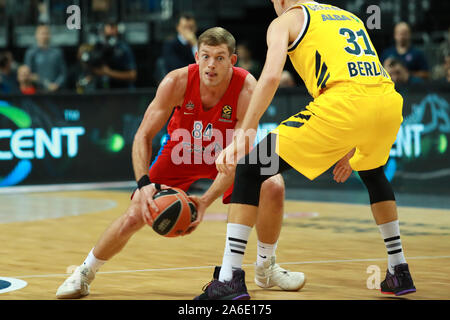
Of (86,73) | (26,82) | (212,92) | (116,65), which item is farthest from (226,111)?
(86,73)

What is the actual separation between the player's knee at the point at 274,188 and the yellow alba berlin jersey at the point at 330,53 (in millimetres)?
750

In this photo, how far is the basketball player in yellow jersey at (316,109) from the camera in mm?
5273

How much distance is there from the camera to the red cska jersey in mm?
6145

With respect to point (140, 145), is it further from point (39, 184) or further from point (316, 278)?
point (39, 184)

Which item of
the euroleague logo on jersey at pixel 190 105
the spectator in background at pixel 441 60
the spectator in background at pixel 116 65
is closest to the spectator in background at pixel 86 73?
the spectator in background at pixel 116 65

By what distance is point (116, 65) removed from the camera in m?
14.5

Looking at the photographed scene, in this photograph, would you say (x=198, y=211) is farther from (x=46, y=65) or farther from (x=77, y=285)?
(x=46, y=65)

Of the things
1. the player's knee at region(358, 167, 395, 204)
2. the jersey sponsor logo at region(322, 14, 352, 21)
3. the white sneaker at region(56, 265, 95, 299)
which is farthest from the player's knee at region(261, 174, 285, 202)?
the white sneaker at region(56, 265, 95, 299)

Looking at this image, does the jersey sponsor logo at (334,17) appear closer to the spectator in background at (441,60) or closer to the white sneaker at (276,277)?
the white sneaker at (276,277)

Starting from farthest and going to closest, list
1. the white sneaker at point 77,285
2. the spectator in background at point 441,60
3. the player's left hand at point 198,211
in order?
1. the spectator in background at point 441,60
2. the white sneaker at point 77,285
3. the player's left hand at point 198,211

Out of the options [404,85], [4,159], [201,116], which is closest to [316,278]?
[201,116]

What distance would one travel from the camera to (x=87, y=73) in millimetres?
14906

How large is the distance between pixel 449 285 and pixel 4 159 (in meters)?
8.33

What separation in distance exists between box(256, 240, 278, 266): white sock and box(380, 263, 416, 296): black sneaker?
2.75ft
